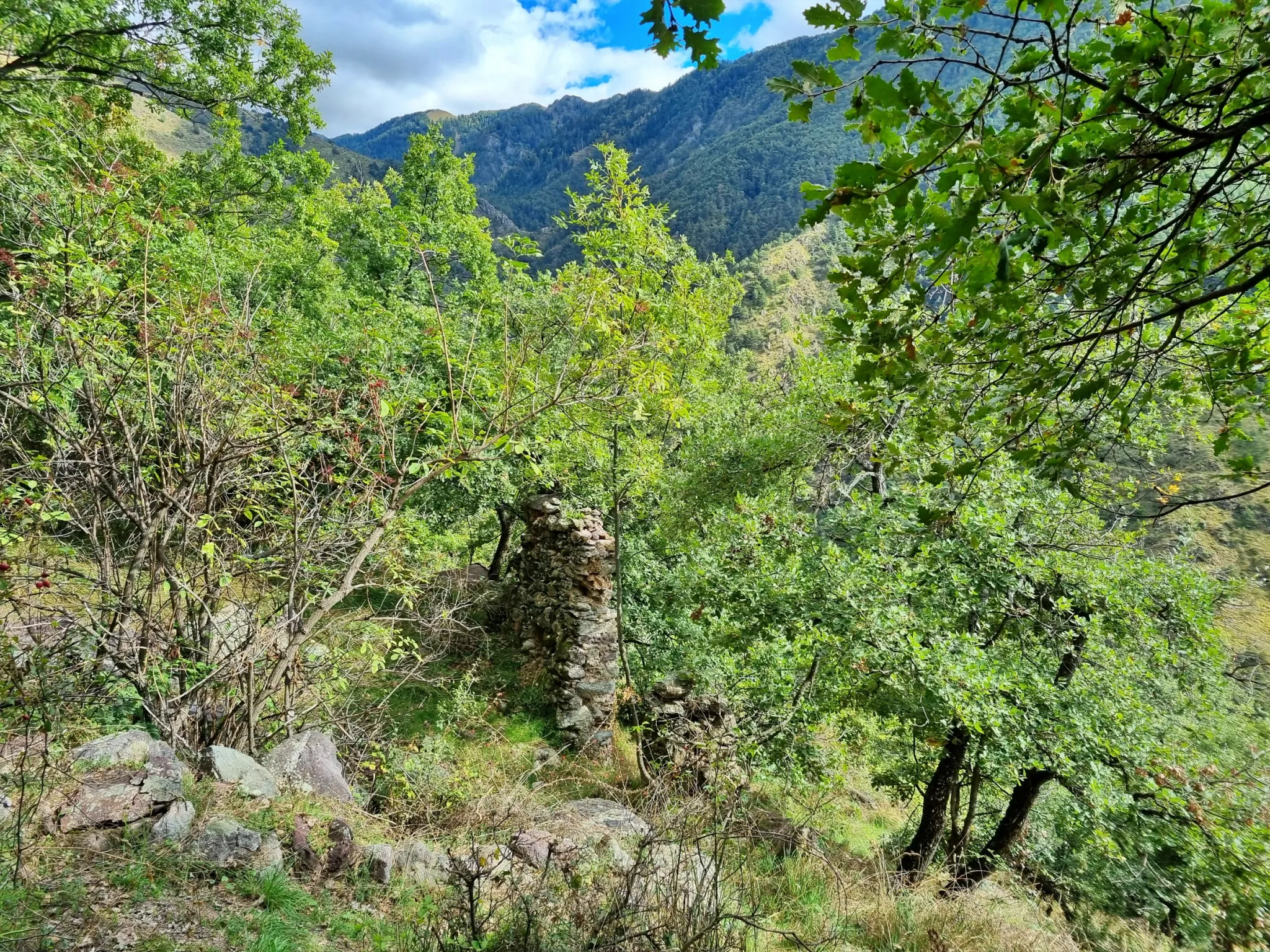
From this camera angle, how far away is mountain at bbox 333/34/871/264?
7619 centimetres

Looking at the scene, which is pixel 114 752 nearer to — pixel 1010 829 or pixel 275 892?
pixel 275 892

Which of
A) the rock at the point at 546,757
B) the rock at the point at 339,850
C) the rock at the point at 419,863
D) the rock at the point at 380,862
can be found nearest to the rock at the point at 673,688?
the rock at the point at 546,757

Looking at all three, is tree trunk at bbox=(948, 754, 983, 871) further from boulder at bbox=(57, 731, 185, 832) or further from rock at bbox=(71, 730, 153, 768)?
rock at bbox=(71, 730, 153, 768)

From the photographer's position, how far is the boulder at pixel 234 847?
10.2ft

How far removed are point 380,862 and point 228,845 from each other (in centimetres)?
87

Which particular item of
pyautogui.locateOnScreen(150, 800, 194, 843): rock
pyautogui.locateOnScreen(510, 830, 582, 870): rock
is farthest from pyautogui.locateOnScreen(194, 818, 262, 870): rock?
pyautogui.locateOnScreen(510, 830, 582, 870): rock

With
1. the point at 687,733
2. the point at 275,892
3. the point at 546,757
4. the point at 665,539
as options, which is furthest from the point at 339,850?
the point at 665,539

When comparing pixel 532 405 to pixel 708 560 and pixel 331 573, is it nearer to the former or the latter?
pixel 331 573

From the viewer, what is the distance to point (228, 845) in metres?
3.19

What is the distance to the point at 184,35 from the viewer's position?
7.95m

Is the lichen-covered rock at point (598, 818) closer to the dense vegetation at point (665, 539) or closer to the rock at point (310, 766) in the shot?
the dense vegetation at point (665, 539)

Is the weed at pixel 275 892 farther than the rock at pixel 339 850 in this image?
No

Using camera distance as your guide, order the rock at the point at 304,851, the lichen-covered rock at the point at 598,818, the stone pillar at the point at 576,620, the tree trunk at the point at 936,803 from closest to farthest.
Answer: the rock at the point at 304,851 < the lichen-covered rock at the point at 598,818 < the tree trunk at the point at 936,803 < the stone pillar at the point at 576,620

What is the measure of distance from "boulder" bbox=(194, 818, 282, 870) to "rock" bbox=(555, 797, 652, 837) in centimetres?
236
